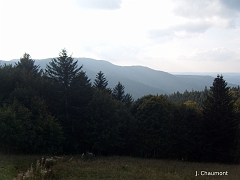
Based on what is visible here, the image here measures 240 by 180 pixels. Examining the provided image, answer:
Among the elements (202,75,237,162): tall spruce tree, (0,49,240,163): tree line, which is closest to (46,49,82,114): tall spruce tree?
(0,49,240,163): tree line

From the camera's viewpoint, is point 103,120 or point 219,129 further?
point 219,129

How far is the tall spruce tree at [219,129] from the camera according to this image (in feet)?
92.8

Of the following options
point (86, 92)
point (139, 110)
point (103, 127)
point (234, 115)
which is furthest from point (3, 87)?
point (234, 115)

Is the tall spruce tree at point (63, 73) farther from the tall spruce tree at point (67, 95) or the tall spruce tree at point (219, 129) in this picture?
the tall spruce tree at point (219, 129)

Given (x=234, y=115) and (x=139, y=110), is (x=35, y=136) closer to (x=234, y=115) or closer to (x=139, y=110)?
(x=139, y=110)

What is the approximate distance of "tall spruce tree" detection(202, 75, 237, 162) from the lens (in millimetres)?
28281

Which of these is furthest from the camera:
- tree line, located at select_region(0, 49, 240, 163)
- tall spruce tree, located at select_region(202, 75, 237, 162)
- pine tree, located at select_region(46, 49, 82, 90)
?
tall spruce tree, located at select_region(202, 75, 237, 162)

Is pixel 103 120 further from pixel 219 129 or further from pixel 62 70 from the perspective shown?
pixel 219 129

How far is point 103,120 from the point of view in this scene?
26.5 meters

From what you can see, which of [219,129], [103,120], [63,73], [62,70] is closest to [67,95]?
[63,73]

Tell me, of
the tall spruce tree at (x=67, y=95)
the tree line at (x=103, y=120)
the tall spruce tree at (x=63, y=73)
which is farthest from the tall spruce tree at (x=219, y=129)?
the tall spruce tree at (x=63, y=73)

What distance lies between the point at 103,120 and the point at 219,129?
14.7 meters

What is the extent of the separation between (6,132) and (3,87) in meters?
7.51

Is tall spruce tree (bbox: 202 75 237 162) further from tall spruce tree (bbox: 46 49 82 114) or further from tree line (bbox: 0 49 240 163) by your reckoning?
tall spruce tree (bbox: 46 49 82 114)
